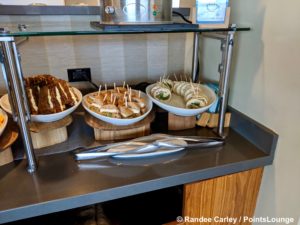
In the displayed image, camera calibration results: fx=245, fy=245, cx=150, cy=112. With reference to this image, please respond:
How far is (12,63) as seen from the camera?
0.58m

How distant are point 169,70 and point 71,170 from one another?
0.69 meters

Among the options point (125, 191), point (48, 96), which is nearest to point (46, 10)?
point (48, 96)

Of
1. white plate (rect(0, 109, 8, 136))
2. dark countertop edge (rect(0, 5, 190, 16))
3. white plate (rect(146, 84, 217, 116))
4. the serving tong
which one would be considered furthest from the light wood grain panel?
dark countertop edge (rect(0, 5, 190, 16))

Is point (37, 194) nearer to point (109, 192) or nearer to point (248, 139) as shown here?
point (109, 192)

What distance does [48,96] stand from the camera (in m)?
0.80

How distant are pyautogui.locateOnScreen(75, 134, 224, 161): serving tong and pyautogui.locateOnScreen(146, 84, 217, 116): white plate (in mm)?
89

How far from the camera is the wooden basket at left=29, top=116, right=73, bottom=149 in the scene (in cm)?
77

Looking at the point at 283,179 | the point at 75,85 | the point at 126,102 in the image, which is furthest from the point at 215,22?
the point at 75,85

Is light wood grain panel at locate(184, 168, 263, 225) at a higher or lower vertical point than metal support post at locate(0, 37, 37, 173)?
lower

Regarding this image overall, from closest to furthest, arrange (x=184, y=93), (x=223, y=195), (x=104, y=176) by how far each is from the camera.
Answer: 1. (x=104, y=176)
2. (x=223, y=195)
3. (x=184, y=93)

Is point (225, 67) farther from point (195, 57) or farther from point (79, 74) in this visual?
point (79, 74)

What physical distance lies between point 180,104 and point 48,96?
459 millimetres

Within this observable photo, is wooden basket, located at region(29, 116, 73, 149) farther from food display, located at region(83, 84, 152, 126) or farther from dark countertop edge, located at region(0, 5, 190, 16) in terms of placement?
dark countertop edge, located at region(0, 5, 190, 16)

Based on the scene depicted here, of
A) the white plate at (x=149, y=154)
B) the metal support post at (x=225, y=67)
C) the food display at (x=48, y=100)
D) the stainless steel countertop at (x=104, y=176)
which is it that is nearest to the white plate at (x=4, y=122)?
the food display at (x=48, y=100)
